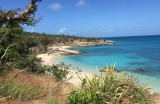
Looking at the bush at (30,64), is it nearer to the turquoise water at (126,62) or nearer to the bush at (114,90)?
the turquoise water at (126,62)

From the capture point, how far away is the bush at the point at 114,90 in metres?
8.68

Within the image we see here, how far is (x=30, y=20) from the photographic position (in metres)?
10.6

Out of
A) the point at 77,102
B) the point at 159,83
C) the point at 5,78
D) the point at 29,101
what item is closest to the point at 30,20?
the point at 5,78

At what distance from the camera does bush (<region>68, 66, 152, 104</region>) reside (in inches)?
342

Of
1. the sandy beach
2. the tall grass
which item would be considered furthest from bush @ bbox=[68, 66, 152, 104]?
the sandy beach

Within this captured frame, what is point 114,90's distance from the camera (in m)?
9.07

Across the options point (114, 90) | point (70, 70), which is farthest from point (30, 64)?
point (70, 70)

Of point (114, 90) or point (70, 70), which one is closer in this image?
point (114, 90)

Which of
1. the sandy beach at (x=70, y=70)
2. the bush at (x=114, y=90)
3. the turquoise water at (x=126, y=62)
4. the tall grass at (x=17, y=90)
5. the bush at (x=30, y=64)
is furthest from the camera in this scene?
the turquoise water at (x=126, y=62)

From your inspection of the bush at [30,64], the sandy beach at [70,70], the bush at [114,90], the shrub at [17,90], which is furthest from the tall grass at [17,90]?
the bush at [30,64]

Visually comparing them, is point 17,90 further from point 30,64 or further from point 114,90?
point 30,64

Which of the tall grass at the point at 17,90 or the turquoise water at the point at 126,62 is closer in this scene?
the tall grass at the point at 17,90

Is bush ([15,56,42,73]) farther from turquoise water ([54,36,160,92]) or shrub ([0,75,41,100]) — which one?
shrub ([0,75,41,100])

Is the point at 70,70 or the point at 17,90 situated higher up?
the point at 17,90
